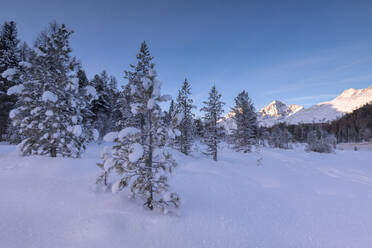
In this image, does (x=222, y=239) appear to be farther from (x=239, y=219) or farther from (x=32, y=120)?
(x=32, y=120)

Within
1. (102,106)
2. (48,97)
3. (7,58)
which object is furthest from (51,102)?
(102,106)

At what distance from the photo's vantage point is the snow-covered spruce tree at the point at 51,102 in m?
8.15

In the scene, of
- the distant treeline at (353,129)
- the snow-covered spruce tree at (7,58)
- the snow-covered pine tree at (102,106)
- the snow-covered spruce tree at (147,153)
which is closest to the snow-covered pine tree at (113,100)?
the snow-covered pine tree at (102,106)

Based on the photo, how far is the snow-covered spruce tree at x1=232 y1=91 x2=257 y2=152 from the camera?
26203 mm

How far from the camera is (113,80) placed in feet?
112

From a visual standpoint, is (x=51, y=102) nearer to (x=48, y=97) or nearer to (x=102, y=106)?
(x=48, y=97)

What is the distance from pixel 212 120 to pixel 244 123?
31.2 ft

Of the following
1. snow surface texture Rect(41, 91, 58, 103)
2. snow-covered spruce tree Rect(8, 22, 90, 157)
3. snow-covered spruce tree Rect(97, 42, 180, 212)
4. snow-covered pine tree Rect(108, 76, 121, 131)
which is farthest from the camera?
snow-covered pine tree Rect(108, 76, 121, 131)

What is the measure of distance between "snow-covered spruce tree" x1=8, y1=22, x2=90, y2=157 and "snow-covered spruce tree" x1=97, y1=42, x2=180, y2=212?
5.21 meters

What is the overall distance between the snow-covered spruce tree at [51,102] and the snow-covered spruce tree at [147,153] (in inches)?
205

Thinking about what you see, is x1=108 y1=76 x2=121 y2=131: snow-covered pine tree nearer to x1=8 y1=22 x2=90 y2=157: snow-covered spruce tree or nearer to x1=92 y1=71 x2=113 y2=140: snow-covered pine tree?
x1=92 y1=71 x2=113 y2=140: snow-covered pine tree

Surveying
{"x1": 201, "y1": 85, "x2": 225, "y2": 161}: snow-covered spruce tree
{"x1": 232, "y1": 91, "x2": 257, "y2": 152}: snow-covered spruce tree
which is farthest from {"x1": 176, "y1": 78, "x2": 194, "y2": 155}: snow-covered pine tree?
{"x1": 232, "y1": 91, "x2": 257, "y2": 152}: snow-covered spruce tree

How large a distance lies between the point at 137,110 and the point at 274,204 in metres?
7.03

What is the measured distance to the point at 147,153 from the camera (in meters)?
4.51
